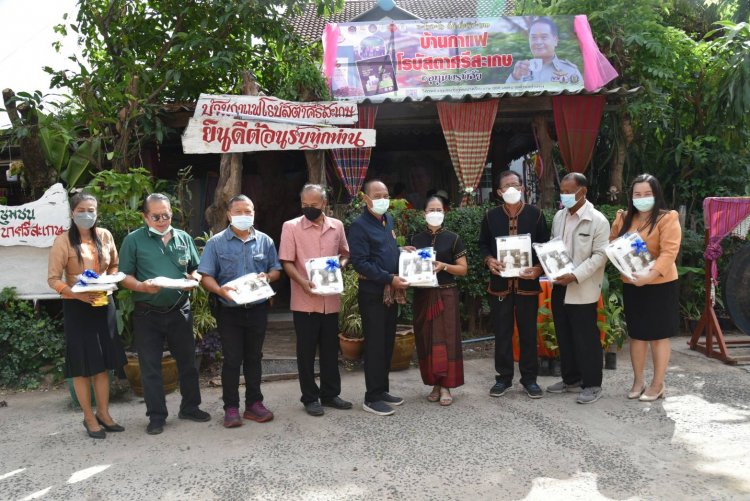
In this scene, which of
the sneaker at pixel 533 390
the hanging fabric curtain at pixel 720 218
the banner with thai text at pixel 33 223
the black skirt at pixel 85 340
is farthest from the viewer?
the hanging fabric curtain at pixel 720 218

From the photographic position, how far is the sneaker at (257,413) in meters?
4.16

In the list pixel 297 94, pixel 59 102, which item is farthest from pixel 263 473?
pixel 59 102

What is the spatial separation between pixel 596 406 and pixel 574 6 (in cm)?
648

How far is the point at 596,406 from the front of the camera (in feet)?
14.3

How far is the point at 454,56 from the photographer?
789 cm

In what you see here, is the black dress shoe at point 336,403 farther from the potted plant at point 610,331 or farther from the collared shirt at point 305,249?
the potted plant at point 610,331

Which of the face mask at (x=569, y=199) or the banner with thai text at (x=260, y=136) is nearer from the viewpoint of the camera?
the face mask at (x=569, y=199)

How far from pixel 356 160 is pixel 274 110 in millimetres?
1335

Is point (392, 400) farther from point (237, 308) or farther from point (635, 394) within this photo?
point (635, 394)

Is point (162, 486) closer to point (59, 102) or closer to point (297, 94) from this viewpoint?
point (297, 94)

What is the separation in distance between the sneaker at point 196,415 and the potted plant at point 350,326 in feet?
5.77

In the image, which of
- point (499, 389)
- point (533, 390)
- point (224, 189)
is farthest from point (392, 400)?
point (224, 189)

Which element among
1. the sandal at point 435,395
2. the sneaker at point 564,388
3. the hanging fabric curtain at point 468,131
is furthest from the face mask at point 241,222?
the hanging fabric curtain at point 468,131

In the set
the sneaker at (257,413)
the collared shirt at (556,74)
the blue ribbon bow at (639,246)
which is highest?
the collared shirt at (556,74)
